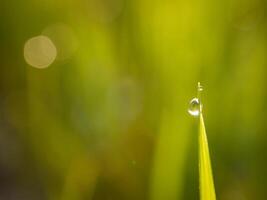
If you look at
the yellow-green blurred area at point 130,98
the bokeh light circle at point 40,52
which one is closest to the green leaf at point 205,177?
the yellow-green blurred area at point 130,98

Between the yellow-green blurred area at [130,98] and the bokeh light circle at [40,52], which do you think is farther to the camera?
the bokeh light circle at [40,52]

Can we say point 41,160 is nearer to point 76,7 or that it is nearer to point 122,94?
point 122,94

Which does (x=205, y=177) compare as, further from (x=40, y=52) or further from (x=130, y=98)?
(x=40, y=52)

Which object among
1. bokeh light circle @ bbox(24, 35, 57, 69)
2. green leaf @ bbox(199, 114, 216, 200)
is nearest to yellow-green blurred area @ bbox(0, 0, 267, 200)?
bokeh light circle @ bbox(24, 35, 57, 69)

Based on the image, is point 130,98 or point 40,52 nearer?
point 130,98

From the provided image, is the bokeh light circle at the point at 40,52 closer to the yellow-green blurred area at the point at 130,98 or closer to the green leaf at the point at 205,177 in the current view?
the yellow-green blurred area at the point at 130,98

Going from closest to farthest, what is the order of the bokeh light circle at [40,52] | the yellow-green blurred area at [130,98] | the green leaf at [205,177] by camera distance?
the green leaf at [205,177]
the yellow-green blurred area at [130,98]
the bokeh light circle at [40,52]

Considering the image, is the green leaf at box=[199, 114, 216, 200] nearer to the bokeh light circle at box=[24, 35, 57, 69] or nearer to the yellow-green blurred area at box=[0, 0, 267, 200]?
the yellow-green blurred area at box=[0, 0, 267, 200]

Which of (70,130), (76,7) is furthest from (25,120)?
(76,7)

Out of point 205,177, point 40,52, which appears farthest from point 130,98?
point 205,177

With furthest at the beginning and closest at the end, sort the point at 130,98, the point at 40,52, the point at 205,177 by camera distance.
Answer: the point at 40,52
the point at 130,98
the point at 205,177
